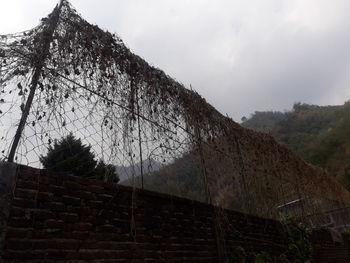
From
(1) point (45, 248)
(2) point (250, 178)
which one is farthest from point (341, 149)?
(1) point (45, 248)

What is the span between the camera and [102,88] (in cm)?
381

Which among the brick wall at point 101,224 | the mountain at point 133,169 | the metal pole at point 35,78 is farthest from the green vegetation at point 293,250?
the metal pole at point 35,78

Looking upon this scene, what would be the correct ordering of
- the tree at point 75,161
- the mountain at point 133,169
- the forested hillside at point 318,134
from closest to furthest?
the tree at point 75,161 < the mountain at point 133,169 < the forested hillside at point 318,134

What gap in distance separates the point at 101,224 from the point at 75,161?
0.74 metres

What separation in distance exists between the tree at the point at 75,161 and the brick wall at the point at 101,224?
22 centimetres

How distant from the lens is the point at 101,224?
10.2ft

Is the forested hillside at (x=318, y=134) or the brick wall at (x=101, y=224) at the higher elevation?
the forested hillside at (x=318, y=134)

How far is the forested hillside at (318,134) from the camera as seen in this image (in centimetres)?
2433

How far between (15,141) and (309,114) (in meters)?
39.7

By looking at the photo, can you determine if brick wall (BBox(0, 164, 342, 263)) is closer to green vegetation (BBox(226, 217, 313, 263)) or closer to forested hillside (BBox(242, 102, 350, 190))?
green vegetation (BBox(226, 217, 313, 263))

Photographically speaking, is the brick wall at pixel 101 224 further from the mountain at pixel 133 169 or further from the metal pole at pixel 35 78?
the metal pole at pixel 35 78

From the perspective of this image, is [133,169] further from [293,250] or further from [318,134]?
[318,134]

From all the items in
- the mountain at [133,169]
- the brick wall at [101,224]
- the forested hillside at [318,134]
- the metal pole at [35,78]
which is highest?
the forested hillside at [318,134]

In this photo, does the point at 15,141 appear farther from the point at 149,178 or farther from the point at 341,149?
the point at 341,149
